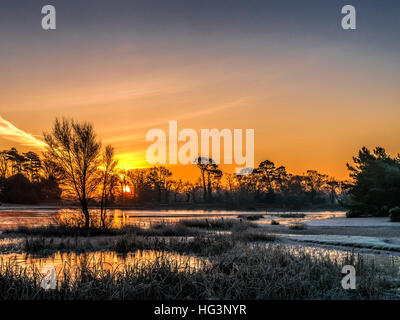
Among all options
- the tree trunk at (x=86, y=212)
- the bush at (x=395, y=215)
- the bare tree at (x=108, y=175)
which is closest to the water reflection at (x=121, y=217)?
the tree trunk at (x=86, y=212)

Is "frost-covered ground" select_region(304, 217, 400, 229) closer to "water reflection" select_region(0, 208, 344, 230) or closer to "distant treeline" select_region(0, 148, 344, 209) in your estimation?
"water reflection" select_region(0, 208, 344, 230)

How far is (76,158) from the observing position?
23094 mm

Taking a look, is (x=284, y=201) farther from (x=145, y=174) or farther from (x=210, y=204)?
(x=145, y=174)

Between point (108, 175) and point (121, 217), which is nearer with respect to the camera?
point (108, 175)

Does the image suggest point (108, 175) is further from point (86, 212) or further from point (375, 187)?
point (375, 187)

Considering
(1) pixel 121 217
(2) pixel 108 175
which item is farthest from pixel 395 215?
(1) pixel 121 217

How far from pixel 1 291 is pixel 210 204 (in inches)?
2901

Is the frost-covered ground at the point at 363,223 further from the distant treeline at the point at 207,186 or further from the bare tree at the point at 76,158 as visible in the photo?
the distant treeline at the point at 207,186

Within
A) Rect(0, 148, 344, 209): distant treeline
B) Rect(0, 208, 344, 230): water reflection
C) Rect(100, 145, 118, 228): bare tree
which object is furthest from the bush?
Rect(0, 148, 344, 209): distant treeline

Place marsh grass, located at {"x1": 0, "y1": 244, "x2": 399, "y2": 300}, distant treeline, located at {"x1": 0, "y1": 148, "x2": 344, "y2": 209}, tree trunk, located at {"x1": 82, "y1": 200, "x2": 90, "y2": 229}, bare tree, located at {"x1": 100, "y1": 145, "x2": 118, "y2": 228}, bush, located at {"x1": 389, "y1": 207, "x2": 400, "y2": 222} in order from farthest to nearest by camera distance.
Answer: distant treeline, located at {"x1": 0, "y1": 148, "x2": 344, "y2": 209} < bush, located at {"x1": 389, "y1": 207, "x2": 400, "y2": 222} < bare tree, located at {"x1": 100, "y1": 145, "x2": 118, "y2": 228} < tree trunk, located at {"x1": 82, "y1": 200, "x2": 90, "y2": 229} < marsh grass, located at {"x1": 0, "y1": 244, "x2": 399, "y2": 300}

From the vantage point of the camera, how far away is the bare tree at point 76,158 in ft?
74.9

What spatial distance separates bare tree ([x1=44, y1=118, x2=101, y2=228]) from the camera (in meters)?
22.8
